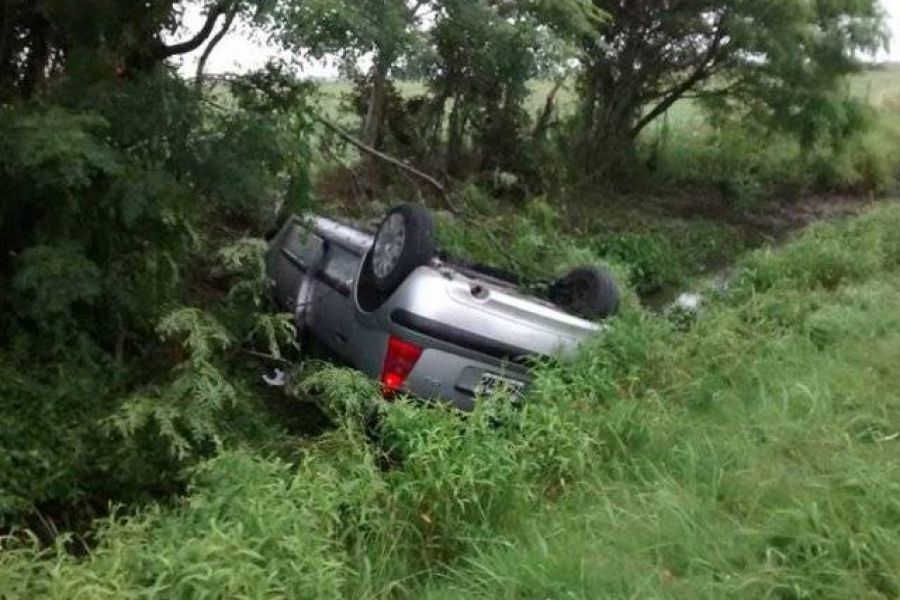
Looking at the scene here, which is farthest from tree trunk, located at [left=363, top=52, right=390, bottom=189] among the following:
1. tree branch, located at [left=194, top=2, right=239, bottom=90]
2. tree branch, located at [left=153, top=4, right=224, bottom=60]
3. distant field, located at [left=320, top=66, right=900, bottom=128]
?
tree branch, located at [left=153, top=4, right=224, bottom=60]

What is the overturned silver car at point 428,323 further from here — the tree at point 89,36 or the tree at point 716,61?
the tree at point 716,61

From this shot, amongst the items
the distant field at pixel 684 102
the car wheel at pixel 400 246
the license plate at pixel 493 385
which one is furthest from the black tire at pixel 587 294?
the distant field at pixel 684 102

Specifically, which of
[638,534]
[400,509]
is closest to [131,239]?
[400,509]

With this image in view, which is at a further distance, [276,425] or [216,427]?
[276,425]

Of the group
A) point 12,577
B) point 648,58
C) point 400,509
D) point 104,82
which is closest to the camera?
point 12,577

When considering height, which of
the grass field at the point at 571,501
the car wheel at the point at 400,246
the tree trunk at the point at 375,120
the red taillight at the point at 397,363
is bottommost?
the grass field at the point at 571,501

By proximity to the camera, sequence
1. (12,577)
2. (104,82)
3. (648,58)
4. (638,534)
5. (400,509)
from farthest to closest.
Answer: (648,58) < (104,82) < (400,509) < (638,534) < (12,577)

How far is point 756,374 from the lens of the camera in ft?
17.8

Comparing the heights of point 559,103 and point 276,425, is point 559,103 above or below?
above

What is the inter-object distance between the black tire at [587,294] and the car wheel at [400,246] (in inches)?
50.5

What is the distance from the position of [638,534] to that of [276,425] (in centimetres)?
257

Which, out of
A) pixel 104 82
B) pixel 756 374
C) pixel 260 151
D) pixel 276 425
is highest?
pixel 104 82

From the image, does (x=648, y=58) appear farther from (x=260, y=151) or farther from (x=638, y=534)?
(x=638, y=534)

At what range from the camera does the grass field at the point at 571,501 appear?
3123mm
